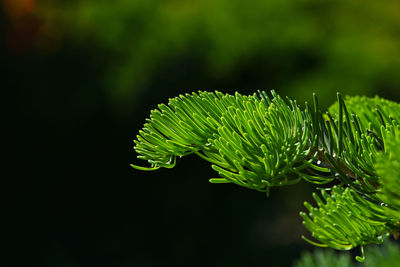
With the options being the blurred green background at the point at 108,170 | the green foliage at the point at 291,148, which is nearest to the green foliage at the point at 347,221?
the green foliage at the point at 291,148

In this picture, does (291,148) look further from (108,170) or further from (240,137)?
(108,170)

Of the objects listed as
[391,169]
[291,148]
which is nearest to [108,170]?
[291,148]

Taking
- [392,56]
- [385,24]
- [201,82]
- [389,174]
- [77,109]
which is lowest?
[389,174]

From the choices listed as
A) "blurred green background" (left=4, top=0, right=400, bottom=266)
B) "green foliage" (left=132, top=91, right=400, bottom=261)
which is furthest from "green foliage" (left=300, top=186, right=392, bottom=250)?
"blurred green background" (left=4, top=0, right=400, bottom=266)

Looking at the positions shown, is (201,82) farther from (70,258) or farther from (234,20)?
(70,258)

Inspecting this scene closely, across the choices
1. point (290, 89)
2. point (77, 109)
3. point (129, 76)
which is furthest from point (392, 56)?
point (77, 109)

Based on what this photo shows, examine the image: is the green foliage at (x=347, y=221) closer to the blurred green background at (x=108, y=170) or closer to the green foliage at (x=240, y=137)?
the green foliage at (x=240, y=137)

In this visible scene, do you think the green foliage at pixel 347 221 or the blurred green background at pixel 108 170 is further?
the blurred green background at pixel 108 170

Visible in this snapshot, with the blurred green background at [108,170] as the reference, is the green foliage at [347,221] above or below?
below

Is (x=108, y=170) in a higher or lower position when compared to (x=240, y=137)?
higher
